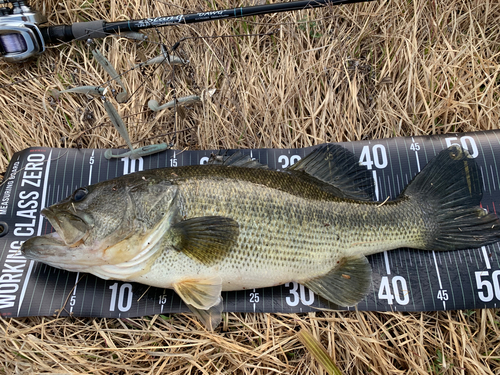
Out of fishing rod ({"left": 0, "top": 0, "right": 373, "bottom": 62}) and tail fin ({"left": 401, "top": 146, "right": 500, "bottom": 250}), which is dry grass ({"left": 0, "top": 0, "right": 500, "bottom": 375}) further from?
tail fin ({"left": 401, "top": 146, "right": 500, "bottom": 250})

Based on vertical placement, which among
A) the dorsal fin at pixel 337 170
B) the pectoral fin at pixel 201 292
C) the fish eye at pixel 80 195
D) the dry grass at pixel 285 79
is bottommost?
the pectoral fin at pixel 201 292

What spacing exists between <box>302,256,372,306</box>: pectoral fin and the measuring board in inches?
6.8

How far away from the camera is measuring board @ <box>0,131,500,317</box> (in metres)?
2.55

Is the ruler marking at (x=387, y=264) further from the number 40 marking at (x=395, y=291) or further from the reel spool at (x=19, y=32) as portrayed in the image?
the reel spool at (x=19, y=32)

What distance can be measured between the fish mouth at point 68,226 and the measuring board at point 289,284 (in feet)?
2.27

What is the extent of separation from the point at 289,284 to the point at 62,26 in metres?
3.30

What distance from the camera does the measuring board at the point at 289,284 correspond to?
255 cm

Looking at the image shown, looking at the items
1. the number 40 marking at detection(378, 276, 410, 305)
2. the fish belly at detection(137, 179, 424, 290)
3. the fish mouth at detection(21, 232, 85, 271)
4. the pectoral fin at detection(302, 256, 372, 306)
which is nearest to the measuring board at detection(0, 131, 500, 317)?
the number 40 marking at detection(378, 276, 410, 305)

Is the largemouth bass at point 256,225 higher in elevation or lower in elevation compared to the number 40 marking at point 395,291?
higher

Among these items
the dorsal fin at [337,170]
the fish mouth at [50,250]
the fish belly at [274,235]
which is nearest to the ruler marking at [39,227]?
the fish mouth at [50,250]

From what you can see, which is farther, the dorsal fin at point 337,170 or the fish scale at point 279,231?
the dorsal fin at point 337,170

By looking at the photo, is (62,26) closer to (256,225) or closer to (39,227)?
(39,227)

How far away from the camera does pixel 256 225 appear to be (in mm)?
2275

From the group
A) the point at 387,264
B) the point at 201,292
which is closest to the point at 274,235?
the point at 201,292
